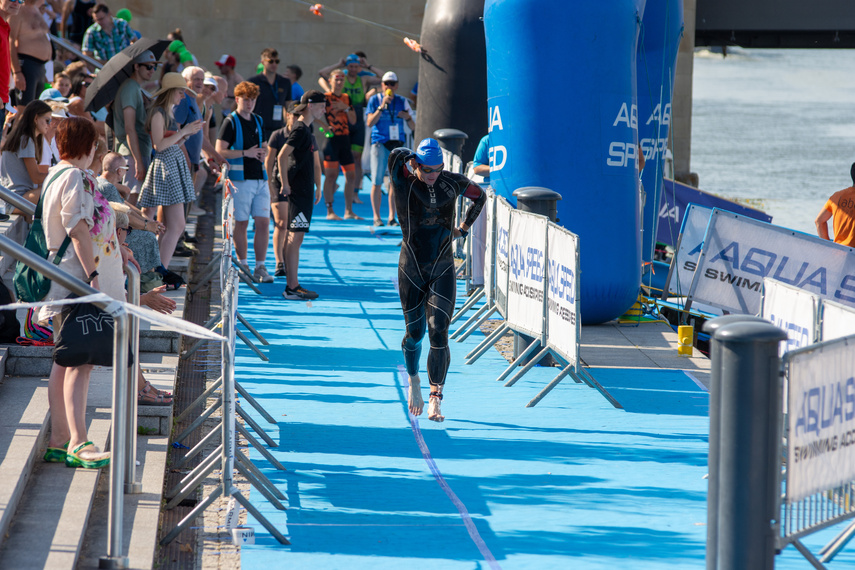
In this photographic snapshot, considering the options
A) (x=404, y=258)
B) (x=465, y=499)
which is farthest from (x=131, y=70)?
(x=465, y=499)

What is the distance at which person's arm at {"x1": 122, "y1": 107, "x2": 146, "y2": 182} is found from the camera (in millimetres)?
10086

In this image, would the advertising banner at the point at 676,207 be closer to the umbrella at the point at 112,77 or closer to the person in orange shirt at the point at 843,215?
the person in orange shirt at the point at 843,215

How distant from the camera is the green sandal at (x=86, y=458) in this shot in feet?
18.2

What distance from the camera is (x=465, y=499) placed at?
20.3 ft

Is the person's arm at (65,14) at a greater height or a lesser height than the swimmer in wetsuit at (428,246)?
greater

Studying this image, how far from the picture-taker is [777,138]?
144 ft

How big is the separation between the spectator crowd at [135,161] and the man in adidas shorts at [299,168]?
0.01m

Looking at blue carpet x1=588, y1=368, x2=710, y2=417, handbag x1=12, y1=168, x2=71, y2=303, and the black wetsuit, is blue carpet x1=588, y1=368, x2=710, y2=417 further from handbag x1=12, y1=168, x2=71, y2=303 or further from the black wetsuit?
handbag x1=12, y1=168, x2=71, y2=303

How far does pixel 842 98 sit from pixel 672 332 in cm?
6528

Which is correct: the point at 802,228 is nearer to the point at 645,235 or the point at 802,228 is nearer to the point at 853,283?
the point at 645,235

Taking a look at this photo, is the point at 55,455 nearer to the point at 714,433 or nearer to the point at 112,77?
the point at 714,433

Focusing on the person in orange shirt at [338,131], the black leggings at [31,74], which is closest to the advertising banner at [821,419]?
the black leggings at [31,74]

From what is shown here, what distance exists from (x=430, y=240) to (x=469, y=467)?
67.6 inches

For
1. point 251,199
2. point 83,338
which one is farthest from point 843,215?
point 83,338
